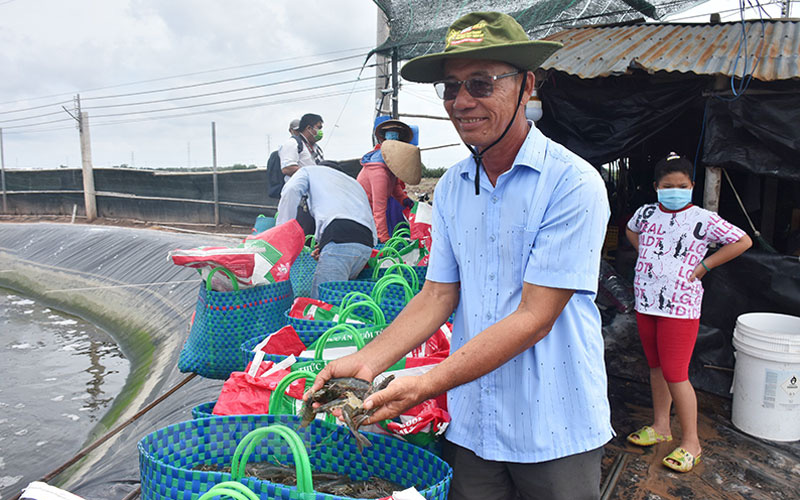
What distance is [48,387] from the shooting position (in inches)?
307

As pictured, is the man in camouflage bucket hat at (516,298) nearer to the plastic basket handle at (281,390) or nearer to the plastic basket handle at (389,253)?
the plastic basket handle at (281,390)

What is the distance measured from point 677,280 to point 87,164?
1897cm

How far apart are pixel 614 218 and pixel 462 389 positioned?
27.5 feet

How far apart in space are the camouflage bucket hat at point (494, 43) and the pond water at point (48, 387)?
590 centimetres

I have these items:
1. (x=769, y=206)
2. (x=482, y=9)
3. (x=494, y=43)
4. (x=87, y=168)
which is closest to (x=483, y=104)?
(x=494, y=43)

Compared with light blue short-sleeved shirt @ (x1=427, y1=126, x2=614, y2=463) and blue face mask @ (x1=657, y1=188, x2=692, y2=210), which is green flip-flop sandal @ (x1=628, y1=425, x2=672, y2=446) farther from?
light blue short-sleeved shirt @ (x1=427, y1=126, x2=614, y2=463)

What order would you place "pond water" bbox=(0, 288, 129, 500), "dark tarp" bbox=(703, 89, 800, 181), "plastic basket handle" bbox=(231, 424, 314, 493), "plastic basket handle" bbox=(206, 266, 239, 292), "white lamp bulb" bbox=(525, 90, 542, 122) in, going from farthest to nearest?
"pond water" bbox=(0, 288, 129, 500) < "white lamp bulb" bbox=(525, 90, 542, 122) < "dark tarp" bbox=(703, 89, 800, 181) < "plastic basket handle" bbox=(206, 266, 239, 292) < "plastic basket handle" bbox=(231, 424, 314, 493)

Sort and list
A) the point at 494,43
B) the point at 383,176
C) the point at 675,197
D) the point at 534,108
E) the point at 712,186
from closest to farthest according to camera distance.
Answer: the point at 494,43 → the point at 675,197 → the point at 712,186 → the point at 383,176 → the point at 534,108

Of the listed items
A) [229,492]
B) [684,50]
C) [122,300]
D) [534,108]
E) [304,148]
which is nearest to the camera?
[229,492]

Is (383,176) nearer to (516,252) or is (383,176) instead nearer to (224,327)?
(224,327)

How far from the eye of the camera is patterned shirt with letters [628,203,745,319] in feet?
10.6

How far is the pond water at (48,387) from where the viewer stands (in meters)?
5.86

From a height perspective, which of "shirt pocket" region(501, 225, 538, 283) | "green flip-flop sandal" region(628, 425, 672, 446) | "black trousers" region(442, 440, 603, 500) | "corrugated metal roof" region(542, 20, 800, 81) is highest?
"corrugated metal roof" region(542, 20, 800, 81)

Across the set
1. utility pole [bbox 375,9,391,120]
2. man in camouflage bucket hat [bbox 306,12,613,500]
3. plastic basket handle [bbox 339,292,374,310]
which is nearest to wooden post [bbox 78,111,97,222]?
utility pole [bbox 375,9,391,120]
